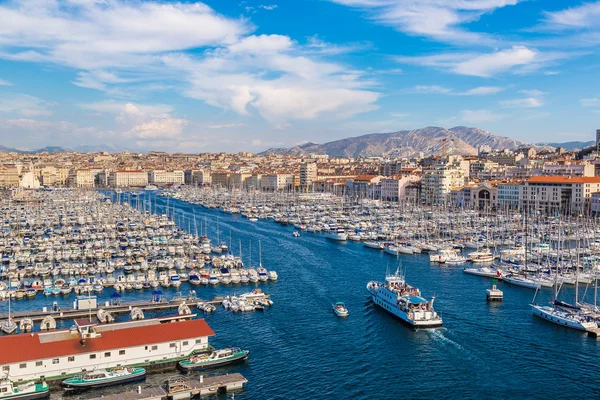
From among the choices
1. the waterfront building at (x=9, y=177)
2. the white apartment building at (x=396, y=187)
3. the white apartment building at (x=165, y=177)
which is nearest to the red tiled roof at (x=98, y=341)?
the white apartment building at (x=396, y=187)

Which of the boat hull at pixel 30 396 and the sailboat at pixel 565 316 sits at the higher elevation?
the sailboat at pixel 565 316

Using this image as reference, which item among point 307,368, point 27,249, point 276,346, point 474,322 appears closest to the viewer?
point 307,368

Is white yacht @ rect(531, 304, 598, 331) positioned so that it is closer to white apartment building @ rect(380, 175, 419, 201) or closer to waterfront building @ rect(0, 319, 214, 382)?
waterfront building @ rect(0, 319, 214, 382)

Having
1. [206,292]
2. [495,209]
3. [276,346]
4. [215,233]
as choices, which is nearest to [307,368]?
[276,346]

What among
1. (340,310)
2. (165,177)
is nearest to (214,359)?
(340,310)

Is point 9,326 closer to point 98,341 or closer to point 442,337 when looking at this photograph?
point 98,341

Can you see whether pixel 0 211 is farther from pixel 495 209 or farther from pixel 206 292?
pixel 495 209

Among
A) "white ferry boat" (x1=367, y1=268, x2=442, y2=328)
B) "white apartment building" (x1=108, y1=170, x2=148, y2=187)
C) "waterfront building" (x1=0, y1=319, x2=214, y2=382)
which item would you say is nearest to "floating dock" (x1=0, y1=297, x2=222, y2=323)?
"waterfront building" (x1=0, y1=319, x2=214, y2=382)

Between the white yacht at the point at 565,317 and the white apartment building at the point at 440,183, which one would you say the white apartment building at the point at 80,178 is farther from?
the white yacht at the point at 565,317
